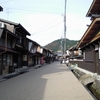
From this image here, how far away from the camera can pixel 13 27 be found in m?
21.7

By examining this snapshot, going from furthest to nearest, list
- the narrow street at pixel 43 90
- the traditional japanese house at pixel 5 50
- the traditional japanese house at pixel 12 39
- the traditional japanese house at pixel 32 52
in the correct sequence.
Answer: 1. the traditional japanese house at pixel 32 52
2. the traditional japanese house at pixel 12 39
3. the traditional japanese house at pixel 5 50
4. the narrow street at pixel 43 90

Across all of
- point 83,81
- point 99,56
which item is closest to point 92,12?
point 99,56

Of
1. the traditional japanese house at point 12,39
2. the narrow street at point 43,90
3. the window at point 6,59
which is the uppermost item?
the traditional japanese house at point 12,39

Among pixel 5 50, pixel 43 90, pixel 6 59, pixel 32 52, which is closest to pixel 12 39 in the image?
pixel 6 59

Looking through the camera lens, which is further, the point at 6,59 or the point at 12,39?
the point at 12,39

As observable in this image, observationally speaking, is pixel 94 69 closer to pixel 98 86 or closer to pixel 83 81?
pixel 83 81

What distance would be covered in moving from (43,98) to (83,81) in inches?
240

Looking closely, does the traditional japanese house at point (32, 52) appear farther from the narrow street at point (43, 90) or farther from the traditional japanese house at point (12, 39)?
the narrow street at point (43, 90)

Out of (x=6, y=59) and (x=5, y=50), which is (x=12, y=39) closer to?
(x=6, y=59)

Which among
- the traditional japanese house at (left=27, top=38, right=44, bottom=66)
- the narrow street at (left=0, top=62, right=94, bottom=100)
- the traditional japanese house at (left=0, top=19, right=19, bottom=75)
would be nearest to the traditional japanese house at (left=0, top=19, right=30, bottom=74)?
the traditional japanese house at (left=0, top=19, right=19, bottom=75)

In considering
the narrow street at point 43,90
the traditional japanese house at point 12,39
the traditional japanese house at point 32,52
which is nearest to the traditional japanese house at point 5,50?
the traditional japanese house at point 12,39

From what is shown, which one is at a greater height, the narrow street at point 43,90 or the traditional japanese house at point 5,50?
the traditional japanese house at point 5,50

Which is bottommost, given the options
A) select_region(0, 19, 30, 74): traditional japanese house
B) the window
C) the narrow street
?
the narrow street

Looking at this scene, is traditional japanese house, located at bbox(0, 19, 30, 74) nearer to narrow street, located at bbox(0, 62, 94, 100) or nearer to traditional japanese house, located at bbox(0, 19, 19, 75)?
traditional japanese house, located at bbox(0, 19, 19, 75)
